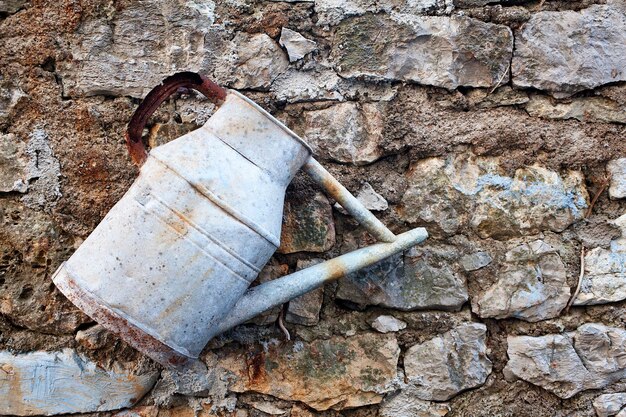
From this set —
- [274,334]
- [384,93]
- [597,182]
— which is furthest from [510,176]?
[274,334]

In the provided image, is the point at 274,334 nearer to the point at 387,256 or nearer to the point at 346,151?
the point at 387,256

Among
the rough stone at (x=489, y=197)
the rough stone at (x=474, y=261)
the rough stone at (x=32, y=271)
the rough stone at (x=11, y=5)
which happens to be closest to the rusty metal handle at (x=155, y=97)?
the rough stone at (x=32, y=271)

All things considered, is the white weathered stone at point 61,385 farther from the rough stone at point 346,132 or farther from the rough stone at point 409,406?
the rough stone at point 346,132

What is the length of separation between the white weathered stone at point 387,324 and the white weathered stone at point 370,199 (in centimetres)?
25

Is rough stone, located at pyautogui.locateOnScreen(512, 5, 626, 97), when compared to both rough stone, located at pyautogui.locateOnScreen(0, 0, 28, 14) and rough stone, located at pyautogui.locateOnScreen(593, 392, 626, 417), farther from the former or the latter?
rough stone, located at pyautogui.locateOnScreen(0, 0, 28, 14)

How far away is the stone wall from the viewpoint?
1.10 m

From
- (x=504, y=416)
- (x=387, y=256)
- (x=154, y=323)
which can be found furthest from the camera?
(x=504, y=416)

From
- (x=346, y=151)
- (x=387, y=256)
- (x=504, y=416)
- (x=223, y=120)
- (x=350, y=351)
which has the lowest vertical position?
(x=504, y=416)

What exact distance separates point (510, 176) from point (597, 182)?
215 millimetres

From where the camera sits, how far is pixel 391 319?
1.19 metres

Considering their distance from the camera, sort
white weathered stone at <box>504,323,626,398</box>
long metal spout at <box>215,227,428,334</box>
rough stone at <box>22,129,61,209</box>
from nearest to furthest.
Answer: long metal spout at <box>215,227,428,334</box>, rough stone at <box>22,129,61,209</box>, white weathered stone at <box>504,323,626,398</box>

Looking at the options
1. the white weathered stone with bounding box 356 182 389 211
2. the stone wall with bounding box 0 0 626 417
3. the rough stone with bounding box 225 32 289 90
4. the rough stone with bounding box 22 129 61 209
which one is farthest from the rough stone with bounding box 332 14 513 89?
the rough stone with bounding box 22 129 61 209

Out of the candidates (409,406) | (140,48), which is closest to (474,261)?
(409,406)

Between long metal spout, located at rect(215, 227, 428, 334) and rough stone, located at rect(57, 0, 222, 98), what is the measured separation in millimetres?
507
